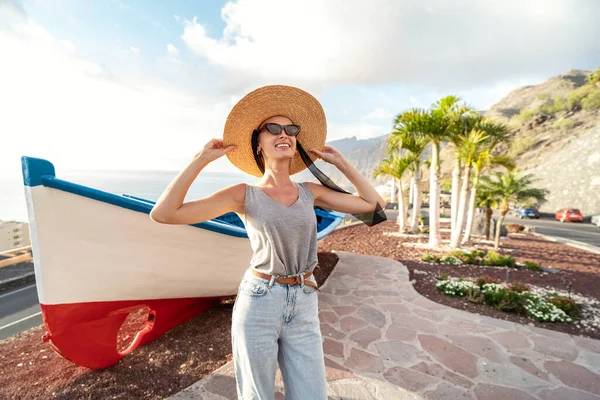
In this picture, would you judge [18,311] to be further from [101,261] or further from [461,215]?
[461,215]

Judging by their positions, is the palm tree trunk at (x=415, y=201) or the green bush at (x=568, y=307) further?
the palm tree trunk at (x=415, y=201)

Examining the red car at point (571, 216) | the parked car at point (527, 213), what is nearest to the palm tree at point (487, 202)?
the red car at point (571, 216)

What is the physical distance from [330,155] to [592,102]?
252 feet

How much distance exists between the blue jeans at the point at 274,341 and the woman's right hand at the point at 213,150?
83 centimetres

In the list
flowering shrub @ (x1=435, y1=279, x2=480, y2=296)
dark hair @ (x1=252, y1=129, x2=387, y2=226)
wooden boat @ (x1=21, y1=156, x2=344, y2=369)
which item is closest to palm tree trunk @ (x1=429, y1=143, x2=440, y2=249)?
flowering shrub @ (x1=435, y1=279, x2=480, y2=296)

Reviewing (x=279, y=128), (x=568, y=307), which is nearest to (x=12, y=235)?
(x=279, y=128)

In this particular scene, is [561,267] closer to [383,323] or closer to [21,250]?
[383,323]

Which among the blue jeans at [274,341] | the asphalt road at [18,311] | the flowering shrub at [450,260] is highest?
the blue jeans at [274,341]

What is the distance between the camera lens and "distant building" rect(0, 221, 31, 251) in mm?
8320

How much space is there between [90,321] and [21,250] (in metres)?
8.17

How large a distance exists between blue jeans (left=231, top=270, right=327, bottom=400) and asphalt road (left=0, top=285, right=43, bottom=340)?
17.4ft

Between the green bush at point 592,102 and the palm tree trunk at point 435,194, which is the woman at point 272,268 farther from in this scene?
the green bush at point 592,102

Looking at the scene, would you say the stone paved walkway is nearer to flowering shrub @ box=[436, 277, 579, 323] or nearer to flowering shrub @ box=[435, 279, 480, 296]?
flowering shrub @ box=[436, 277, 579, 323]

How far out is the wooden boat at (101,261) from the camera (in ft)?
8.59
